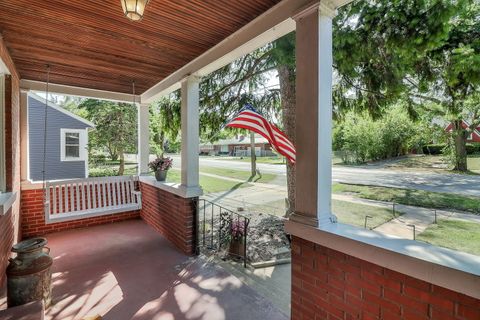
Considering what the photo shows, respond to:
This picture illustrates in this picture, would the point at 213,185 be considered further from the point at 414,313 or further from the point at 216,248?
the point at 414,313

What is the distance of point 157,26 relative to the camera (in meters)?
2.60

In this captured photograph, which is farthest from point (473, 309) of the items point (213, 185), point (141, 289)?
point (213, 185)

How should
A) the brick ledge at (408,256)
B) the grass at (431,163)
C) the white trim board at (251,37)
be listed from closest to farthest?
the brick ledge at (408,256) < the white trim board at (251,37) < the grass at (431,163)

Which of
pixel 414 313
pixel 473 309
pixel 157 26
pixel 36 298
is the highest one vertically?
pixel 157 26

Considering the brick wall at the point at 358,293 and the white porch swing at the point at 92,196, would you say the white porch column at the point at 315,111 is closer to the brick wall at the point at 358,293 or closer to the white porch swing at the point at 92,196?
the brick wall at the point at 358,293

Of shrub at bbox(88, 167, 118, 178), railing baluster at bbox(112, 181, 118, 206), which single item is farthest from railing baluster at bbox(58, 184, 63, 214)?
shrub at bbox(88, 167, 118, 178)

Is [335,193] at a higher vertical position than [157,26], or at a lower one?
lower

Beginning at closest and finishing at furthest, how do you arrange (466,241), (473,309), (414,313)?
(473,309) → (414,313) → (466,241)

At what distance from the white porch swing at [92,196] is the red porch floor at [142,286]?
58cm

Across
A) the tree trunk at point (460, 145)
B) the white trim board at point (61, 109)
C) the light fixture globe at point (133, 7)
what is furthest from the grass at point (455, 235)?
the white trim board at point (61, 109)

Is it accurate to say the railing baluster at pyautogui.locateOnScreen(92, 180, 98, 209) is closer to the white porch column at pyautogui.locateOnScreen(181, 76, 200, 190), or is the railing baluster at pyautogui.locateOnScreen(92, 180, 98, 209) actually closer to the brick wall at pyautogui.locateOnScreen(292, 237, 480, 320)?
the white porch column at pyautogui.locateOnScreen(181, 76, 200, 190)

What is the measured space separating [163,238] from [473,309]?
4.04m

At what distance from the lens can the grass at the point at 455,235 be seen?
4730 mm

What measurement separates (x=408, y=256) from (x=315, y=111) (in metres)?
1.10
